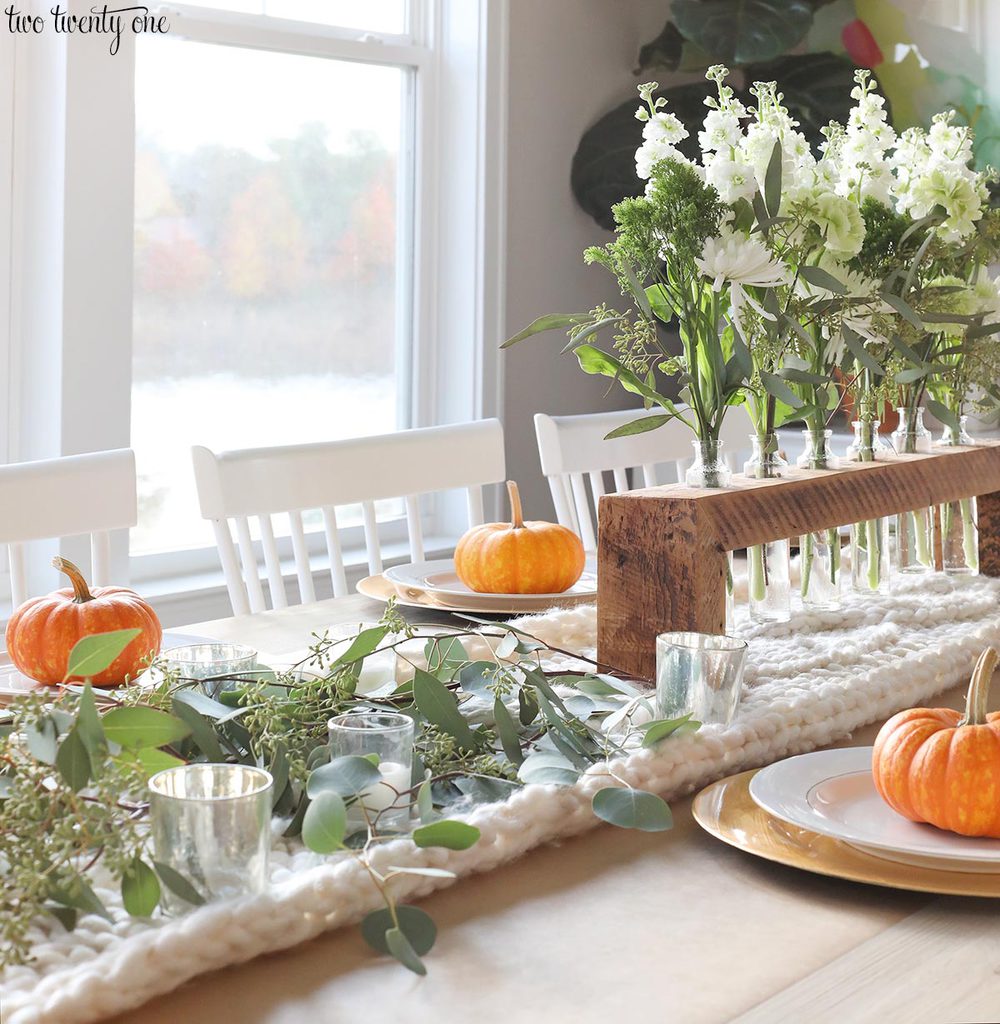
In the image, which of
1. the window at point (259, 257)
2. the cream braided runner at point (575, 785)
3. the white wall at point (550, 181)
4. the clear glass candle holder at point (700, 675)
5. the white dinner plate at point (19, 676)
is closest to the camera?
the cream braided runner at point (575, 785)

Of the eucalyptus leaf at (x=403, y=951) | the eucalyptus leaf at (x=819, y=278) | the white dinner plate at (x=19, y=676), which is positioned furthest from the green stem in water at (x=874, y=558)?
the eucalyptus leaf at (x=403, y=951)

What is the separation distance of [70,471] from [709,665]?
2.90 feet

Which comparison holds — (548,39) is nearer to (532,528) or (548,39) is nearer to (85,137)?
(85,137)

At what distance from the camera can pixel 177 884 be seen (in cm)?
63

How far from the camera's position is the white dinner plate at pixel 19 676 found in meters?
1.09

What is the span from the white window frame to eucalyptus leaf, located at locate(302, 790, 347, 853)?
1938 millimetres

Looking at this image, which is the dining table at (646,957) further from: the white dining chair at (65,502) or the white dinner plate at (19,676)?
the white dining chair at (65,502)

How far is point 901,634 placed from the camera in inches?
49.3

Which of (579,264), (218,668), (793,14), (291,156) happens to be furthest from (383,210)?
(218,668)

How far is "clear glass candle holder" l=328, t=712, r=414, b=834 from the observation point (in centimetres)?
77

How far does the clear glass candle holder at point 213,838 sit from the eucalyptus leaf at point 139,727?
0.11 feet

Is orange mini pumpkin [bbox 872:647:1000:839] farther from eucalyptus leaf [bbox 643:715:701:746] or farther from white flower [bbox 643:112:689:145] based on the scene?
white flower [bbox 643:112:689:145]

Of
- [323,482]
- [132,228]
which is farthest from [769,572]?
[132,228]

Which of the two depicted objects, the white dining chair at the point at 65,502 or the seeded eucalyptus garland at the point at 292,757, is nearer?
the seeded eucalyptus garland at the point at 292,757
